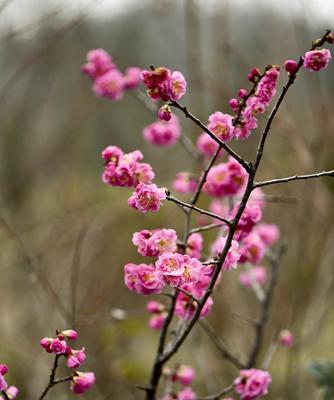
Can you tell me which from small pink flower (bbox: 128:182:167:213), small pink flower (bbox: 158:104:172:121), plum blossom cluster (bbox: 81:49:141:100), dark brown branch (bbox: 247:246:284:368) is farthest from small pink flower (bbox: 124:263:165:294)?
plum blossom cluster (bbox: 81:49:141:100)

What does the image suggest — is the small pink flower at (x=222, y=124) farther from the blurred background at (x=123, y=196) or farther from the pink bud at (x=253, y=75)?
the blurred background at (x=123, y=196)

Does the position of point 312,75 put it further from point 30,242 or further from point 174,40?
point 30,242

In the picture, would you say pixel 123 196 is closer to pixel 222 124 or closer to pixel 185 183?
pixel 185 183

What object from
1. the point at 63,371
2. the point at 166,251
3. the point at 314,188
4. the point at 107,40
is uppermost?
the point at 107,40

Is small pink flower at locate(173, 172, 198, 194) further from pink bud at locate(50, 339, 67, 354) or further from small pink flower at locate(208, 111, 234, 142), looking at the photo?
pink bud at locate(50, 339, 67, 354)

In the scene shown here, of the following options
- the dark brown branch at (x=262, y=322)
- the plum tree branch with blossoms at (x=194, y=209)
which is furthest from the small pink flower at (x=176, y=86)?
the dark brown branch at (x=262, y=322)

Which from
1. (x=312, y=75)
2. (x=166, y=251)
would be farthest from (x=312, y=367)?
Result: (x=312, y=75)

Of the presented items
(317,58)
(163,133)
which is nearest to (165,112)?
(317,58)

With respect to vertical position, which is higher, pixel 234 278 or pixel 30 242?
pixel 234 278
